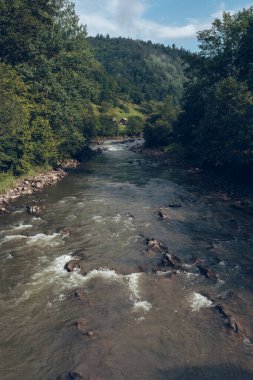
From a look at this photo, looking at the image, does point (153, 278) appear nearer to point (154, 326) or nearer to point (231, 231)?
point (154, 326)

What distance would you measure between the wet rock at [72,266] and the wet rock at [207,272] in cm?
887

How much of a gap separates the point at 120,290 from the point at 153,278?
2.74 m

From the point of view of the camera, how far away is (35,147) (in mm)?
50688

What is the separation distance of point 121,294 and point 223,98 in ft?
A: 120

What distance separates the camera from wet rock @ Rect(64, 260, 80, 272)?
24969 mm

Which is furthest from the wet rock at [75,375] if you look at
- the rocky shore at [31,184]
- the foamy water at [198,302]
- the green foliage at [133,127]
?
the green foliage at [133,127]

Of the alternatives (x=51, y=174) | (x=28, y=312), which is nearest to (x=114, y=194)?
(x=51, y=174)

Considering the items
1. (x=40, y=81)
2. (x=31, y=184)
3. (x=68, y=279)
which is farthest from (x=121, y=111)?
(x=68, y=279)

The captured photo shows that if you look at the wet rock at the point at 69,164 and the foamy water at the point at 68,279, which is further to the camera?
the wet rock at the point at 69,164

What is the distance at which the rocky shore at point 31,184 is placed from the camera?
136 ft

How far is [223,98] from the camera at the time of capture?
1956 inches

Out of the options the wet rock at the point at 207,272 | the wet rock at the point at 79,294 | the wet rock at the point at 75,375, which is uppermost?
the wet rock at the point at 207,272

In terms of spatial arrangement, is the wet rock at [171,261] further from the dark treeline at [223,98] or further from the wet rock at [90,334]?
the dark treeline at [223,98]

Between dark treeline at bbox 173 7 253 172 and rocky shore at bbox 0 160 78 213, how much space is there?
917 inches
